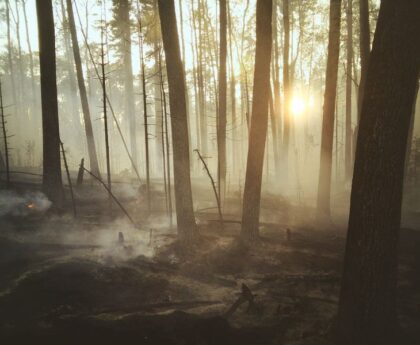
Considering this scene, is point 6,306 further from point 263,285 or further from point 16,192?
point 16,192

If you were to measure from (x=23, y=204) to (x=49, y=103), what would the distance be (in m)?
3.78

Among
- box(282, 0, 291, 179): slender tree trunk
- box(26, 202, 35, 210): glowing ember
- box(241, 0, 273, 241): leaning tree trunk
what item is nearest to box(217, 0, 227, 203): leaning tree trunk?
box(241, 0, 273, 241): leaning tree trunk

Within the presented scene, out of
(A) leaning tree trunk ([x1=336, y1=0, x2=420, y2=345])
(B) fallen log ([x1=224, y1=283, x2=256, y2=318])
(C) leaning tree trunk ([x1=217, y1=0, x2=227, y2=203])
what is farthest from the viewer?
(C) leaning tree trunk ([x1=217, y1=0, x2=227, y2=203])

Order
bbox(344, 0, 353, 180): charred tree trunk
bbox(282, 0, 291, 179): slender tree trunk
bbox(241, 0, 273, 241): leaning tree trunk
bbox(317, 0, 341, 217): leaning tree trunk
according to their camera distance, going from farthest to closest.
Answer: bbox(344, 0, 353, 180): charred tree trunk, bbox(282, 0, 291, 179): slender tree trunk, bbox(317, 0, 341, 217): leaning tree trunk, bbox(241, 0, 273, 241): leaning tree trunk

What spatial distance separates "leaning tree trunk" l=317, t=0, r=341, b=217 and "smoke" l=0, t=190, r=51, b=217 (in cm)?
1021

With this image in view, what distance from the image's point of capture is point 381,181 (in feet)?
13.1

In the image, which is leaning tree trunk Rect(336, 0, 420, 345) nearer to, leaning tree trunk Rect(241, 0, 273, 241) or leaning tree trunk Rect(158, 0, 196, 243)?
leaning tree trunk Rect(241, 0, 273, 241)

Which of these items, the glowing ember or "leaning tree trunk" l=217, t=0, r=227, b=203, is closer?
the glowing ember

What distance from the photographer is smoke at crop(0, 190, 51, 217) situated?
10930 millimetres

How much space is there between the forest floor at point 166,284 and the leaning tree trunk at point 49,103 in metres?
1.31

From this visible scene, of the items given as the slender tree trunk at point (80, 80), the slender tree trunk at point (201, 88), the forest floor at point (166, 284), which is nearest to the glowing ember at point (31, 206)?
the forest floor at point (166, 284)

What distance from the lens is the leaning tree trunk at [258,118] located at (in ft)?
26.2

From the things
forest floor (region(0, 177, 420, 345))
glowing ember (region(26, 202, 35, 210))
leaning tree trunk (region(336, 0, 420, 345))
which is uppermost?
leaning tree trunk (region(336, 0, 420, 345))

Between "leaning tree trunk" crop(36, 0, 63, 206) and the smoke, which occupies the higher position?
"leaning tree trunk" crop(36, 0, 63, 206)
